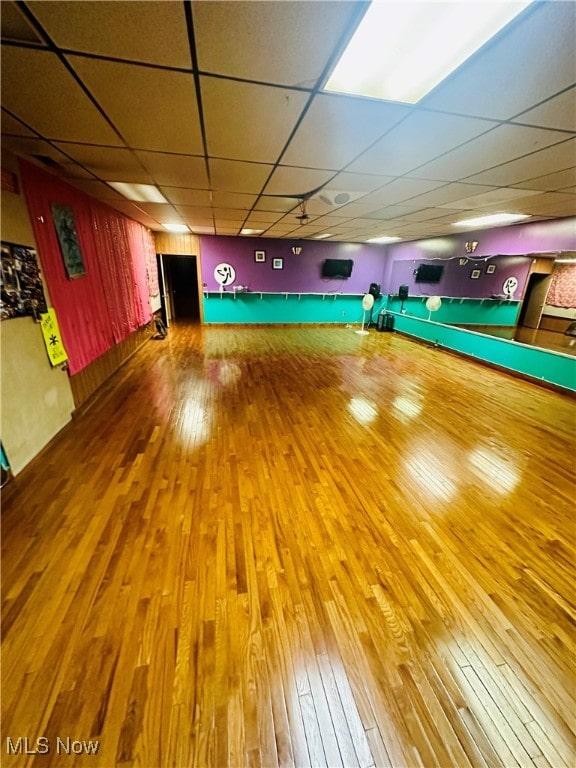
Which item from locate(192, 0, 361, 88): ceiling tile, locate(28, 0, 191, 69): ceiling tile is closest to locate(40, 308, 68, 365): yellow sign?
locate(28, 0, 191, 69): ceiling tile

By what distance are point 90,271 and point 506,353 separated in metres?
7.26

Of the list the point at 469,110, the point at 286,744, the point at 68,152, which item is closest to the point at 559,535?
the point at 286,744

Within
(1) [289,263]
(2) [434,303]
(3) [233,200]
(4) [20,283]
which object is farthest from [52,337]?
(2) [434,303]

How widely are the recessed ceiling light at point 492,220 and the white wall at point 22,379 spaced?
6.21 meters

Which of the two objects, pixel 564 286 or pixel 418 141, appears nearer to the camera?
pixel 418 141

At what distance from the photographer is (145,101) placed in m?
1.79

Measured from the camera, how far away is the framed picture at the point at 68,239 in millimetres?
3154

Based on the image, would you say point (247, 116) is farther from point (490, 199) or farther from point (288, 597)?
point (490, 199)

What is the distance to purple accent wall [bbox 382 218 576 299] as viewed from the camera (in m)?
4.93

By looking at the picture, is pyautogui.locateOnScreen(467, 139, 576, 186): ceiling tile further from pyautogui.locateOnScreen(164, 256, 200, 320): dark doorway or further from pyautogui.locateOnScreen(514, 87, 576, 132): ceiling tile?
pyautogui.locateOnScreen(164, 256, 200, 320): dark doorway

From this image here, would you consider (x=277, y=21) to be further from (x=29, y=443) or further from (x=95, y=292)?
(x=95, y=292)

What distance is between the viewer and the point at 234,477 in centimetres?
251

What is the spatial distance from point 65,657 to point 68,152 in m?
3.73

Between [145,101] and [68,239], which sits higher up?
[145,101]
